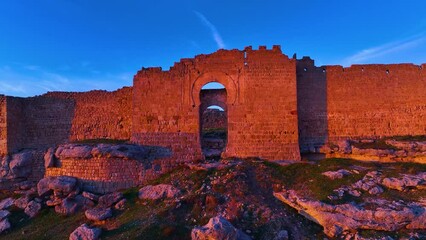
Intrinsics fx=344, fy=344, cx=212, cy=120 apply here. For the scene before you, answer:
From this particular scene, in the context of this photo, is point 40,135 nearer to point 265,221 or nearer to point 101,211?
point 101,211

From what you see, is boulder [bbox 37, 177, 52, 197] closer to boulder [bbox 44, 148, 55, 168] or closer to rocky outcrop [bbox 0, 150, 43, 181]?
boulder [bbox 44, 148, 55, 168]

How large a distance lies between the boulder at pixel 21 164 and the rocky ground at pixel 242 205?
8.20 feet

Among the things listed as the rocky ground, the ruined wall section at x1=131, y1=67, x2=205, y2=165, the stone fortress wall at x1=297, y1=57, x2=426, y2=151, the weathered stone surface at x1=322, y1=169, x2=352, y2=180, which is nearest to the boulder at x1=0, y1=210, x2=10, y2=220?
the rocky ground

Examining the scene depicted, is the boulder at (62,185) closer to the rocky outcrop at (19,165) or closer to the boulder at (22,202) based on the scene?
the boulder at (22,202)

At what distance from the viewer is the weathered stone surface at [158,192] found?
1343 centimetres

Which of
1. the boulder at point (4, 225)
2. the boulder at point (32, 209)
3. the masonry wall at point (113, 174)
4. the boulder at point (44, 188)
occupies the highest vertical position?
the masonry wall at point (113, 174)

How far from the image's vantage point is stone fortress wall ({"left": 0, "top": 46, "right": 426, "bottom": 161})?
16.5m

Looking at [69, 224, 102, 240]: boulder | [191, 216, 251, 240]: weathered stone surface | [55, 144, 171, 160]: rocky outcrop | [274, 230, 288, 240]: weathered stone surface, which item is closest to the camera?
[191, 216, 251, 240]: weathered stone surface

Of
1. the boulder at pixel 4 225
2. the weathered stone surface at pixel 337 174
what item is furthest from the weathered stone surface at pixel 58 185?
the weathered stone surface at pixel 337 174

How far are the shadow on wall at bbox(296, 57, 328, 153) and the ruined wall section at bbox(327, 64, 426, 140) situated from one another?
311 millimetres

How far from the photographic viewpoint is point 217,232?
31.0 feet

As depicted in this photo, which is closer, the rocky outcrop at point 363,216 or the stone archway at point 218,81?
the rocky outcrop at point 363,216

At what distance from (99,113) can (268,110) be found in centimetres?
986

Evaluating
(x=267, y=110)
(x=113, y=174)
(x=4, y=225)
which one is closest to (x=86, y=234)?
(x=4, y=225)
